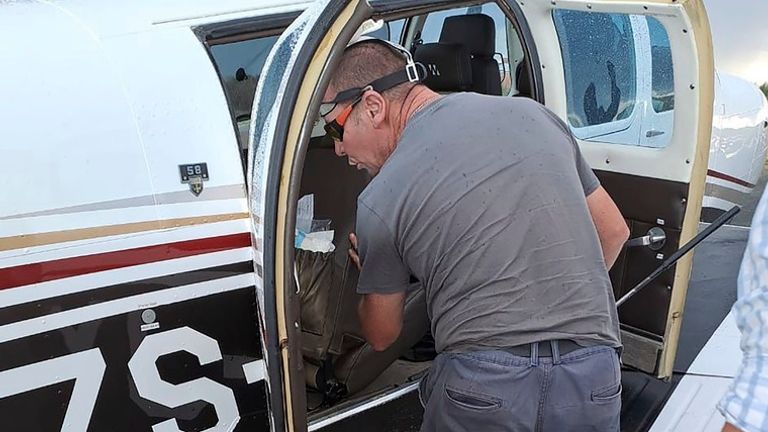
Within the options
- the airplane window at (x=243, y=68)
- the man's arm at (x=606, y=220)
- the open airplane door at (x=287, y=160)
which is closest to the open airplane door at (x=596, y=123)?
the open airplane door at (x=287, y=160)

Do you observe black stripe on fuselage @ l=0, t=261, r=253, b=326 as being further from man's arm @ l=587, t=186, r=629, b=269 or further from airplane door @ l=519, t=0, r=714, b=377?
airplane door @ l=519, t=0, r=714, b=377

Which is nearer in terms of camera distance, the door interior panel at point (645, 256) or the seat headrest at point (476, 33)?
the door interior panel at point (645, 256)

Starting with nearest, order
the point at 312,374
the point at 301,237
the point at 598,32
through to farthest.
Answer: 1. the point at 301,237
2. the point at 312,374
3. the point at 598,32

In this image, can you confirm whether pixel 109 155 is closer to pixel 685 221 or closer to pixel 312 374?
pixel 312 374

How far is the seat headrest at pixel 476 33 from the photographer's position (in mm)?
4355

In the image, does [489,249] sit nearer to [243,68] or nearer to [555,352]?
[555,352]

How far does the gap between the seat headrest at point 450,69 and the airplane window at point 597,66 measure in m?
1.13

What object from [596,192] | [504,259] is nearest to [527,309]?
[504,259]

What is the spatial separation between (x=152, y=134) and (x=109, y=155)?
0.45ft

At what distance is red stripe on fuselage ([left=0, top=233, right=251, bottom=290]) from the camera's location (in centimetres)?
185

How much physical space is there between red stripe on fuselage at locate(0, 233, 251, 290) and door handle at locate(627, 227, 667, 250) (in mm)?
1638

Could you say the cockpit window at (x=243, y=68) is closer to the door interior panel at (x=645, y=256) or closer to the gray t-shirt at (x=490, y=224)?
the gray t-shirt at (x=490, y=224)

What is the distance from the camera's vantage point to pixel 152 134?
6.69 feet

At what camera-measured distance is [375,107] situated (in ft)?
6.29
